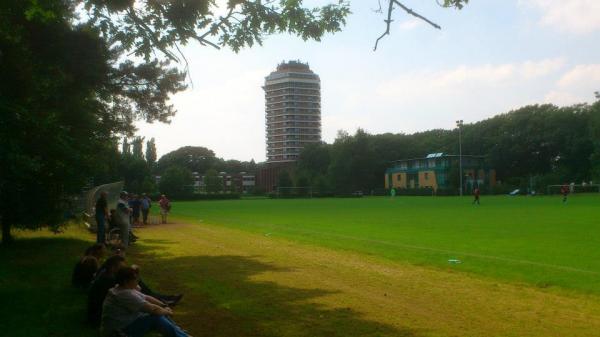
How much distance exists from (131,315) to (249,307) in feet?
10.3

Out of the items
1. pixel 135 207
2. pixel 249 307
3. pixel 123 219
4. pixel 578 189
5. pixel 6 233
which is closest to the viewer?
pixel 249 307

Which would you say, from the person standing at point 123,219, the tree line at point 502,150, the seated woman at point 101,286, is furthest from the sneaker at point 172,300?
the tree line at point 502,150

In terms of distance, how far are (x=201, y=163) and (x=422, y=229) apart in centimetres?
13830

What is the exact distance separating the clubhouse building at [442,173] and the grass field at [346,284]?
82.7 m

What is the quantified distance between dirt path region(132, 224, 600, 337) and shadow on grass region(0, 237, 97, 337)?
5.81 feet

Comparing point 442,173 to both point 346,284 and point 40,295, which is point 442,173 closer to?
point 346,284

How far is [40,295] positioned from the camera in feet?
36.2

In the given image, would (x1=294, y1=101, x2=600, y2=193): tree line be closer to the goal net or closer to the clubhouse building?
the goal net

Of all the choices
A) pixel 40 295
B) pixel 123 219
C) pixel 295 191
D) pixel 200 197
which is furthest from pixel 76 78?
pixel 295 191

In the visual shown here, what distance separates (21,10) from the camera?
1425 centimetres

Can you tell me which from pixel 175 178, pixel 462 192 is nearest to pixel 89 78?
pixel 175 178

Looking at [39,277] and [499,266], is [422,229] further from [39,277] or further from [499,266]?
[39,277]

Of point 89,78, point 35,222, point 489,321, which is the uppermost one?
point 89,78

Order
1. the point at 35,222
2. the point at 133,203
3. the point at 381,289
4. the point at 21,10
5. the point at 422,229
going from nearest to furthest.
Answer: the point at 381,289
the point at 21,10
the point at 35,222
the point at 422,229
the point at 133,203
